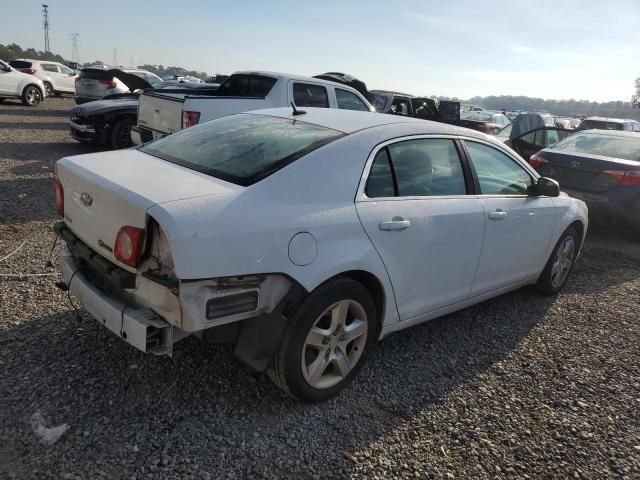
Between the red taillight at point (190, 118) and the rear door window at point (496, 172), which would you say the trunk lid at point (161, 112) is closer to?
the red taillight at point (190, 118)

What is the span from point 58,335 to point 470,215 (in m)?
2.90

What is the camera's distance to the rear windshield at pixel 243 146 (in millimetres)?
2824

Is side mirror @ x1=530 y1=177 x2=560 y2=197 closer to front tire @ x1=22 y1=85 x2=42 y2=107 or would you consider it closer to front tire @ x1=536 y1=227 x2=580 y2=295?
front tire @ x1=536 y1=227 x2=580 y2=295

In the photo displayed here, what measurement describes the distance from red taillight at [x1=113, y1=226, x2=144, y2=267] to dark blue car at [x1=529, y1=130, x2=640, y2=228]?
20.9 ft

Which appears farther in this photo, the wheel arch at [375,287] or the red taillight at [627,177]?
the red taillight at [627,177]

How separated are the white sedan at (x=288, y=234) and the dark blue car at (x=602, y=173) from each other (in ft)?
12.5

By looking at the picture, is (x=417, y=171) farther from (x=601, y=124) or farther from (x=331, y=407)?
(x=601, y=124)

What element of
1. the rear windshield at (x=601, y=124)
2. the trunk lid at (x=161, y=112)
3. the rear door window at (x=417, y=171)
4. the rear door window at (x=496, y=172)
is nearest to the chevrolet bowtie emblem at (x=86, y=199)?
the rear door window at (x=417, y=171)

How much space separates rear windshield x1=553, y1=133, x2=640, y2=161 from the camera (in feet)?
24.2

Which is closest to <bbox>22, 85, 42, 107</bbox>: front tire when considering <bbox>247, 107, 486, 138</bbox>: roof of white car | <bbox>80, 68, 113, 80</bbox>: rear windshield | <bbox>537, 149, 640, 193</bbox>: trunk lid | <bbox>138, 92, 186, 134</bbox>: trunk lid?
<bbox>80, 68, 113, 80</bbox>: rear windshield

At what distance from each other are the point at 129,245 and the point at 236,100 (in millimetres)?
5597

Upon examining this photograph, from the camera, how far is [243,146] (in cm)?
313

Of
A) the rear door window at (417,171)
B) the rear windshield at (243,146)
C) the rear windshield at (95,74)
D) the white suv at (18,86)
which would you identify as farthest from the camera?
the white suv at (18,86)

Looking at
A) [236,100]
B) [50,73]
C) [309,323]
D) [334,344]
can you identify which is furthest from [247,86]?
[50,73]
